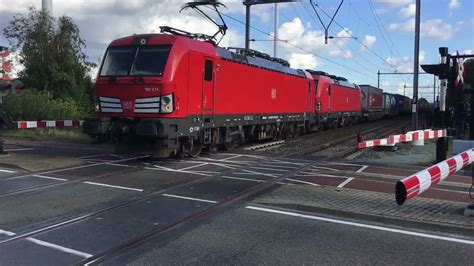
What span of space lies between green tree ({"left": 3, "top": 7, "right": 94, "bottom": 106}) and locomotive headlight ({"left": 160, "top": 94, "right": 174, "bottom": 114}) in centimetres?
1696

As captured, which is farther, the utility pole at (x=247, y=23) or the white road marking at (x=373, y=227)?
the utility pole at (x=247, y=23)

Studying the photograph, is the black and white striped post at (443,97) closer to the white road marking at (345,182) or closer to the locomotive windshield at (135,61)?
the white road marking at (345,182)

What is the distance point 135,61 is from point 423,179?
30.4 ft

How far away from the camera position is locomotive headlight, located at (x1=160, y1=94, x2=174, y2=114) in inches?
517

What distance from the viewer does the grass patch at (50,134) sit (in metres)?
21.3

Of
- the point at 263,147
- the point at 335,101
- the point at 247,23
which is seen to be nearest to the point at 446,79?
the point at 263,147

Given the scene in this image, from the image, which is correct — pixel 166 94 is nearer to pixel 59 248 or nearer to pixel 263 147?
pixel 263 147

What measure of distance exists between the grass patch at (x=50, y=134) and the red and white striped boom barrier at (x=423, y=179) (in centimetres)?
1538

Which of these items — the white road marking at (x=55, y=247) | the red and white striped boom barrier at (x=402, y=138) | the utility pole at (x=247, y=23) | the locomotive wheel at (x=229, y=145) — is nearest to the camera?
the white road marking at (x=55, y=247)

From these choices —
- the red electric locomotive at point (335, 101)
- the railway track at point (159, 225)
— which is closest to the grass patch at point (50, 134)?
the railway track at point (159, 225)

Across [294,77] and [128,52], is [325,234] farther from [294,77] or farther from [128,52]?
[294,77]

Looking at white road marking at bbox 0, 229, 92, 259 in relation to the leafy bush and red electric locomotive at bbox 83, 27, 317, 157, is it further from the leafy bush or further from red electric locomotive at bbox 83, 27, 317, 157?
the leafy bush

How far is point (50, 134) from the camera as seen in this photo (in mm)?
23000

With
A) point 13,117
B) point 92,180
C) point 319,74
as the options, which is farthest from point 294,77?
point 92,180
